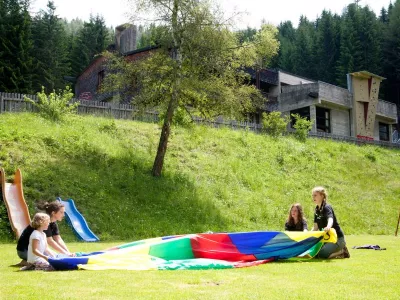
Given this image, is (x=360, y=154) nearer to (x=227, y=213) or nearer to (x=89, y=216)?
(x=227, y=213)

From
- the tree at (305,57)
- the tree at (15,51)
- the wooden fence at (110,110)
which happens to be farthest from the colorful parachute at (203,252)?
the tree at (305,57)

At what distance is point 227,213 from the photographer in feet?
67.3

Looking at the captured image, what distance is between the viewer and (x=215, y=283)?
6.09 m

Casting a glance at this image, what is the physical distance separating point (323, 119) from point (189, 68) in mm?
27874

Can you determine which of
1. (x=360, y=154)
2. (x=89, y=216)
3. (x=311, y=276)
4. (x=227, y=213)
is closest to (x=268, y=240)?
(x=311, y=276)

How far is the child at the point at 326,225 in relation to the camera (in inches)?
380

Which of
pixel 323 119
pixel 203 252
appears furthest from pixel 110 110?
pixel 323 119

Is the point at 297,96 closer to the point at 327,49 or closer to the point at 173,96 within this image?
the point at 173,96

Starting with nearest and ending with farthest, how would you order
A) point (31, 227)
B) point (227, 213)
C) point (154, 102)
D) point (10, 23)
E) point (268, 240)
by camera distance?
point (31, 227)
point (268, 240)
point (227, 213)
point (154, 102)
point (10, 23)

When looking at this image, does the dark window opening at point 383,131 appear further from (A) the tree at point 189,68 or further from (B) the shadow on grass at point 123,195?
(B) the shadow on grass at point 123,195

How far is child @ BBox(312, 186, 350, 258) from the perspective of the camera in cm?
966

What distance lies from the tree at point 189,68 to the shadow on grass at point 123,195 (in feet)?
4.51

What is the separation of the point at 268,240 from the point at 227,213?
11.2 meters

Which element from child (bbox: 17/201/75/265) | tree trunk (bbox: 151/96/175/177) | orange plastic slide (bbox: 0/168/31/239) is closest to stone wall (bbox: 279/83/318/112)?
tree trunk (bbox: 151/96/175/177)
